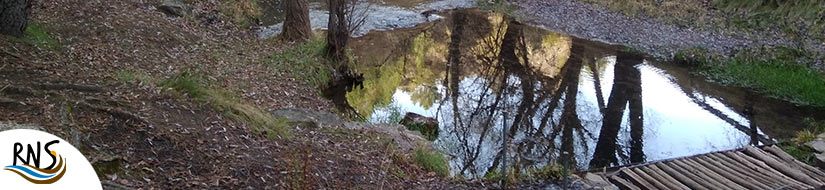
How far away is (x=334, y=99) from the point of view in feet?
36.4

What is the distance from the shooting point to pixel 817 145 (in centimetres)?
893

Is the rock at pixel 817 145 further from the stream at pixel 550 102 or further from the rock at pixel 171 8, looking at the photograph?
the rock at pixel 171 8

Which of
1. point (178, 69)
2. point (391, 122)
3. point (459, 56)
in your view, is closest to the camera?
point (178, 69)

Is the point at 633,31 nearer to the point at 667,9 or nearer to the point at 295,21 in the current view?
the point at 667,9

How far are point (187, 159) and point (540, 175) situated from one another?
12.7 feet

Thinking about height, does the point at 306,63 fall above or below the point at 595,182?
above

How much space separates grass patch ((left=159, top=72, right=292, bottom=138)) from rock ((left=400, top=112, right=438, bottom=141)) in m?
3.11

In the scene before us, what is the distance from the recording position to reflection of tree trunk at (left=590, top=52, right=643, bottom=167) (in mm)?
9648

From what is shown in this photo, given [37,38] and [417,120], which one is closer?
[37,38]

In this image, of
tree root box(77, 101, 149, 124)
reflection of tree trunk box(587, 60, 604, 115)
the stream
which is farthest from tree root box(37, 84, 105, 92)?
reflection of tree trunk box(587, 60, 604, 115)

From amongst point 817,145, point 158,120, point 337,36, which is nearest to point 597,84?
point 817,145

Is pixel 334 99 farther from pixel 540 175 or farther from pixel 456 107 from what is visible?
pixel 540 175

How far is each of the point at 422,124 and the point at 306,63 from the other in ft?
8.58

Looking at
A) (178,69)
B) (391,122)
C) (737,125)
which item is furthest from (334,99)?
(737,125)
